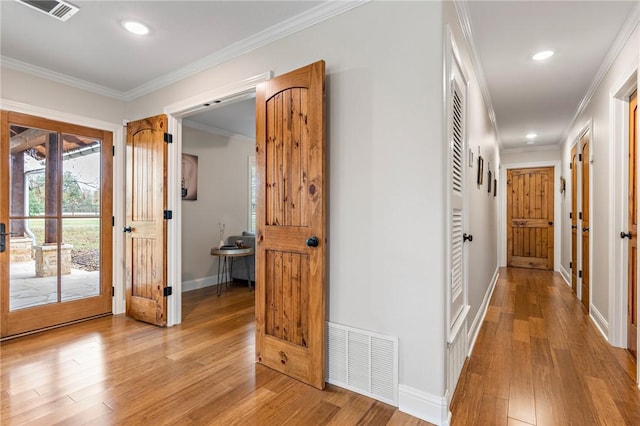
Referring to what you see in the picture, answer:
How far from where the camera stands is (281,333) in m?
2.23

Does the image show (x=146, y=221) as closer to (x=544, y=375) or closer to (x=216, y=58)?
(x=216, y=58)

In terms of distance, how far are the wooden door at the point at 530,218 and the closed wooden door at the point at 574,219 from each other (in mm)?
1751

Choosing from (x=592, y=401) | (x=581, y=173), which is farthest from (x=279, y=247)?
(x=581, y=173)

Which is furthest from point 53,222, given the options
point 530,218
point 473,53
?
point 530,218

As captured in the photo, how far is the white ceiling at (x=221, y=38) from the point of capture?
2154 millimetres

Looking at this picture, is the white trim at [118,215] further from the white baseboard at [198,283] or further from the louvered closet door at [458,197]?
the louvered closet door at [458,197]

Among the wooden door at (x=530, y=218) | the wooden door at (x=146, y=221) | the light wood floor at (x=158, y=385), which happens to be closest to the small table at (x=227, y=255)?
the wooden door at (x=146, y=221)

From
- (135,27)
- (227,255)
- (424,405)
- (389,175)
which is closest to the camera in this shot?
(424,405)

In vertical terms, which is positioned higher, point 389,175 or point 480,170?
point 480,170

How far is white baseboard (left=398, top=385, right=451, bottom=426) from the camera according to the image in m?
1.69

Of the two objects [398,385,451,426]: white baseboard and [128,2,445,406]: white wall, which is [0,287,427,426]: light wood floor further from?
[128,2,445,406]: white wall

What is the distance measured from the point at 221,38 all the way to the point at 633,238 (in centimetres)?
356

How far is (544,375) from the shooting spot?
2.23 metres

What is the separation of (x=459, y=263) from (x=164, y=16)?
270 centimetres
